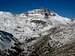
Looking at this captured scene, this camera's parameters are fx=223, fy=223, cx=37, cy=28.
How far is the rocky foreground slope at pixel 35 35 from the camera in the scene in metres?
118

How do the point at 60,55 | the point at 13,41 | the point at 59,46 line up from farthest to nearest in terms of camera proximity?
the point at 13,41
the point at 59,46
the point at 60,55

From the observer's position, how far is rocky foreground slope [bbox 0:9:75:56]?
386 ft

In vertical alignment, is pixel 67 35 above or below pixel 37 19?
below

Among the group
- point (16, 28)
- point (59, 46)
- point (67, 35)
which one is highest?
point (16, 28)

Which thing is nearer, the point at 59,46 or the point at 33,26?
the point at 59,46

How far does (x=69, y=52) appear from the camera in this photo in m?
101

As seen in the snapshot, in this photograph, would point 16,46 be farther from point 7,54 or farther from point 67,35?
point 67,35

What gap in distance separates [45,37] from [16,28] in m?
22.0

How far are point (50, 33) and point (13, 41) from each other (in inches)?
1243

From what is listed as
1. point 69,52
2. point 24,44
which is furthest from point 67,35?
point 69,52

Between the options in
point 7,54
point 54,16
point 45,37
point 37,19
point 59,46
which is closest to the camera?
point 7,54

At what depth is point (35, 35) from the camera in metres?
150

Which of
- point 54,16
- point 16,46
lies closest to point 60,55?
point 16,46

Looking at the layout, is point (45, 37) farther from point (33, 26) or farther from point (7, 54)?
point (7, 54)
